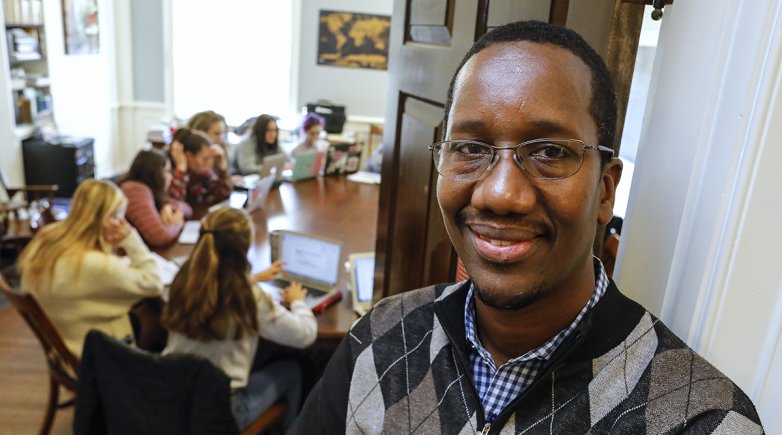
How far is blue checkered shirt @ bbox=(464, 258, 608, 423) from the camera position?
78 centimetres

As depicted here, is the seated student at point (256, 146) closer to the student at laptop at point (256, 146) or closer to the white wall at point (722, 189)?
the student at laptop at point (256, 146)

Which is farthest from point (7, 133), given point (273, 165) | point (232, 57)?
point (232, 57)

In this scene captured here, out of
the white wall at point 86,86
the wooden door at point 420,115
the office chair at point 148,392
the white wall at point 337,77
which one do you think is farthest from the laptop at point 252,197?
the white wall at point 337,77

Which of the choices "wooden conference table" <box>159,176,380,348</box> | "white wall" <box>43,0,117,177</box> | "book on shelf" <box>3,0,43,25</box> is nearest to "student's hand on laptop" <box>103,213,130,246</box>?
"wooden conference table" <box>159,176,380,348</box>

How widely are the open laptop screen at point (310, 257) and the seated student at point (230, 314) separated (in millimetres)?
262

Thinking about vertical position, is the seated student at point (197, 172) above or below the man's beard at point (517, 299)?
below

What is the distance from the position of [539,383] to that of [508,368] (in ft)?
0.21

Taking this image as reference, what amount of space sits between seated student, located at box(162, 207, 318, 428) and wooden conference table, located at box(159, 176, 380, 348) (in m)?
0.16

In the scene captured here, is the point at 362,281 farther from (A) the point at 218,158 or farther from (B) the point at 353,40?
(B) the point at 353,40

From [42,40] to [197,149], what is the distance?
9.98 ft

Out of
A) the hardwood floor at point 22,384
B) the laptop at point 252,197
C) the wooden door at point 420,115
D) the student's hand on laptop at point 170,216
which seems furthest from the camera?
the laptop at point 252,197

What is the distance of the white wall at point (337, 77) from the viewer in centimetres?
696

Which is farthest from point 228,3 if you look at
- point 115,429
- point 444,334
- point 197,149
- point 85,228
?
point 444,334

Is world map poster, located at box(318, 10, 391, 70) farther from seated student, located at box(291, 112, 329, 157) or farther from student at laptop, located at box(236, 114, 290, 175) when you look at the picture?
student at laptop, located at box(236, 114, 290, 175)
